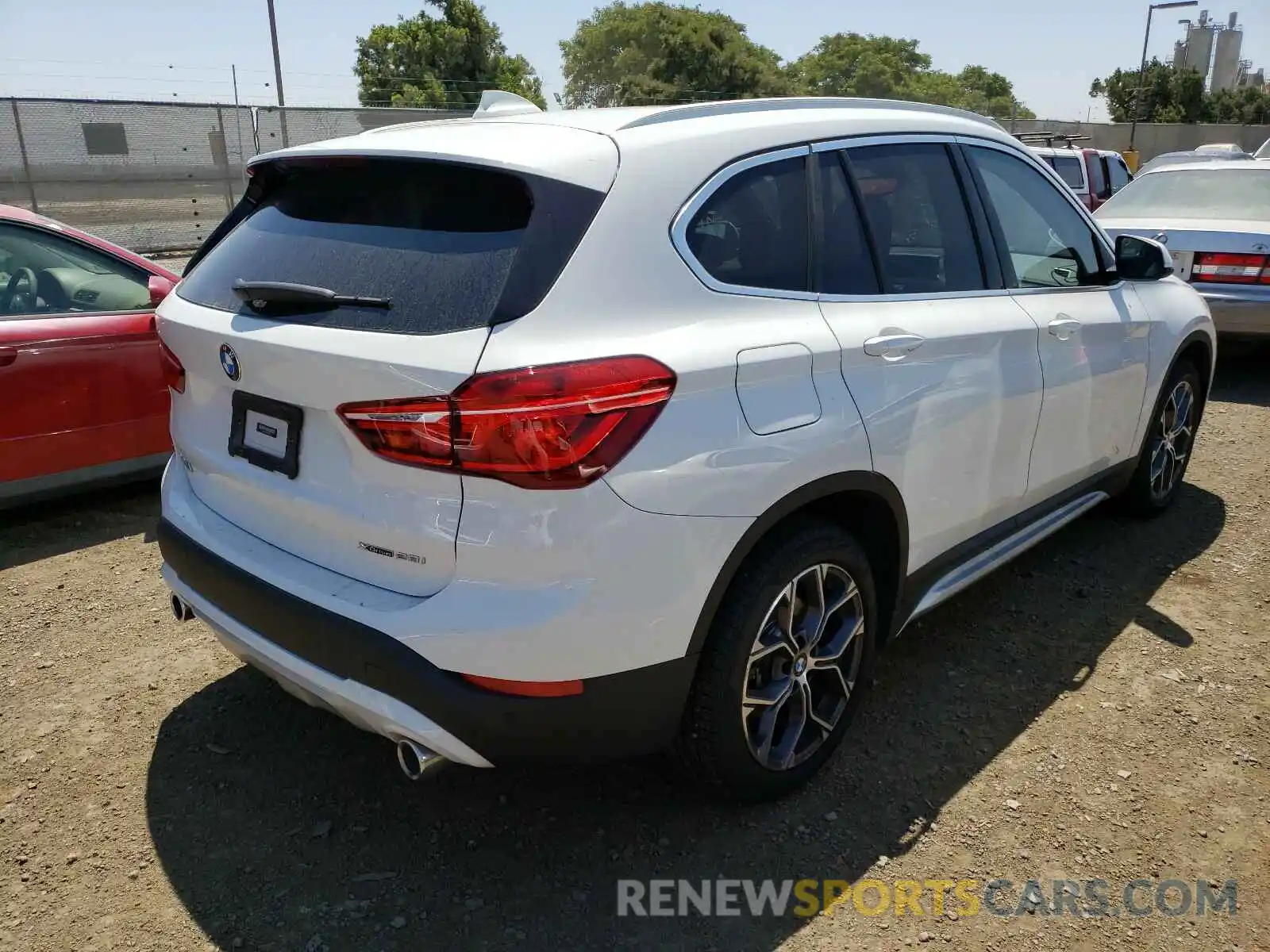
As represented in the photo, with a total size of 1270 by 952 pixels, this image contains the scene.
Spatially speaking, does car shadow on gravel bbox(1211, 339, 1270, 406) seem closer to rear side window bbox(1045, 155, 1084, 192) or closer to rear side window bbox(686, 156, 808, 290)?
rear side window bbox(1045, 155, 1084, 192)

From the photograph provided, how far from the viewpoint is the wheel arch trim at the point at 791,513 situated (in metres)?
2.24

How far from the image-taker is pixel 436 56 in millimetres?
55781

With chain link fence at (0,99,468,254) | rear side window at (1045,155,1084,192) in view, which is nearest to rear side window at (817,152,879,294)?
rear side window at (1045,155,1084,192)

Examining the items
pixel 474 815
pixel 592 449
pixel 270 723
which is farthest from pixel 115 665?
pixel 592 449

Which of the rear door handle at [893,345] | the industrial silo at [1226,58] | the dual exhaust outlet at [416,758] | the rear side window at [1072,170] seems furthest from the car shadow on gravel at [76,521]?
the industrial silo at [1226,58]

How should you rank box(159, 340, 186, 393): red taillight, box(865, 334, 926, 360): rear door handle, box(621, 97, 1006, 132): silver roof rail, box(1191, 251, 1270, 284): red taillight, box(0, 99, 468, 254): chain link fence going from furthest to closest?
1. box(0, 99, 468, 254): chain link fence
2. box(1191, 251, 1270, 284): red taillight
3. box(159, 340, 186, 393): red taillight
4. box(865, 334, 926, 360): rear door handle
5. box(621, 97, 1006, 132): silver roof rail


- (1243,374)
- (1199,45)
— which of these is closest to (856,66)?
(1199,45)

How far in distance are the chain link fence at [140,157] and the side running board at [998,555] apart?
1314cm

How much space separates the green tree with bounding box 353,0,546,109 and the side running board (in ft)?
178

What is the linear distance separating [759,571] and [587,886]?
921mm

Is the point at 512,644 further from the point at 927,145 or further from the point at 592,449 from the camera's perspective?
the point at 927,145

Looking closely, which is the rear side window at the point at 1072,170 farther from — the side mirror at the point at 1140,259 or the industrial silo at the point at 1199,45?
the industrial silo at the point at 1199,45

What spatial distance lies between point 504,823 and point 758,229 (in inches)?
69.2

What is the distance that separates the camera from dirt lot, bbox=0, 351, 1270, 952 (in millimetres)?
2338
